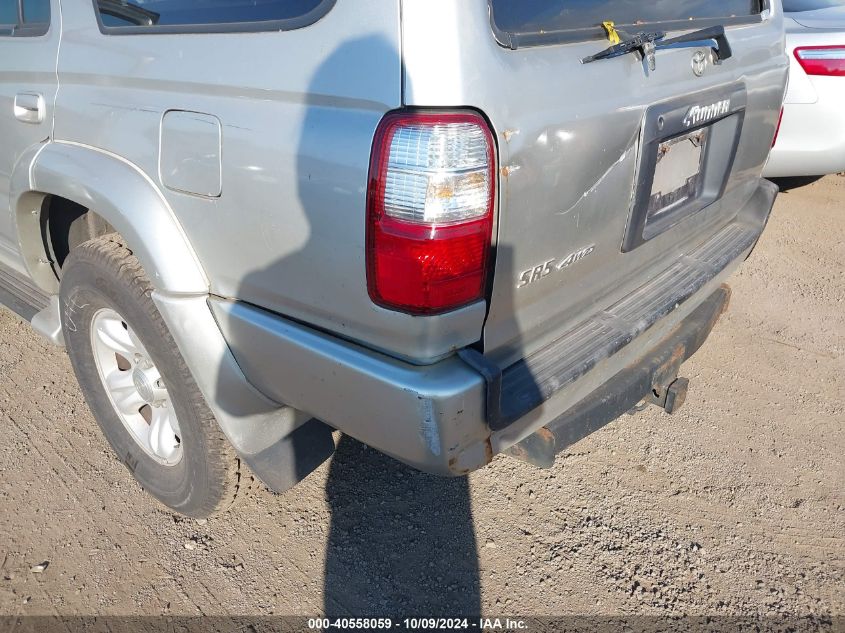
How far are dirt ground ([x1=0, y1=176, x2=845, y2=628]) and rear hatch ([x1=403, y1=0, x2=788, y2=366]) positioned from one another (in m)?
0.93

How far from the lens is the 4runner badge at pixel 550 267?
5.61 ft

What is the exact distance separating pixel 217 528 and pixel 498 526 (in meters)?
1.07

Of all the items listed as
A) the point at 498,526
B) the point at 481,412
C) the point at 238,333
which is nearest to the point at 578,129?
the point at 481,412

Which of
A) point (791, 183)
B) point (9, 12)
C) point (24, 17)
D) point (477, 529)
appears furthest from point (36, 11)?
point (791, 183)

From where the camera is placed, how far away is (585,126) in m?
1.66

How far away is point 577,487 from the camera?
2.67 meters

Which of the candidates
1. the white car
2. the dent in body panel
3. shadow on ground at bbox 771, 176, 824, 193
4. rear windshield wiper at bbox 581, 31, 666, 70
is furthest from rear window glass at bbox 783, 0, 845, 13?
the dent in body panel

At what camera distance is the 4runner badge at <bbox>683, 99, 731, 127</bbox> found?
199cm

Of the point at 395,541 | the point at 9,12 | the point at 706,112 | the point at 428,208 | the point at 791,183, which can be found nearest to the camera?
the point at 428,208

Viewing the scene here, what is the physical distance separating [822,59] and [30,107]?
4.73 m

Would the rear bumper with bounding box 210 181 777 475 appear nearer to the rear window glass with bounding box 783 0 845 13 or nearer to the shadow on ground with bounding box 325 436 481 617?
the shadow on ground with bounding box 325 436 481 617

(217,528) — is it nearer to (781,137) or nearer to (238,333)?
(238,333)

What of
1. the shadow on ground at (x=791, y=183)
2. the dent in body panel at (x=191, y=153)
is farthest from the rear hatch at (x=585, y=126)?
the shadow on ground at (x=791, y=183)

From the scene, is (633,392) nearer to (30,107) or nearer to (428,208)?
(428,208)
